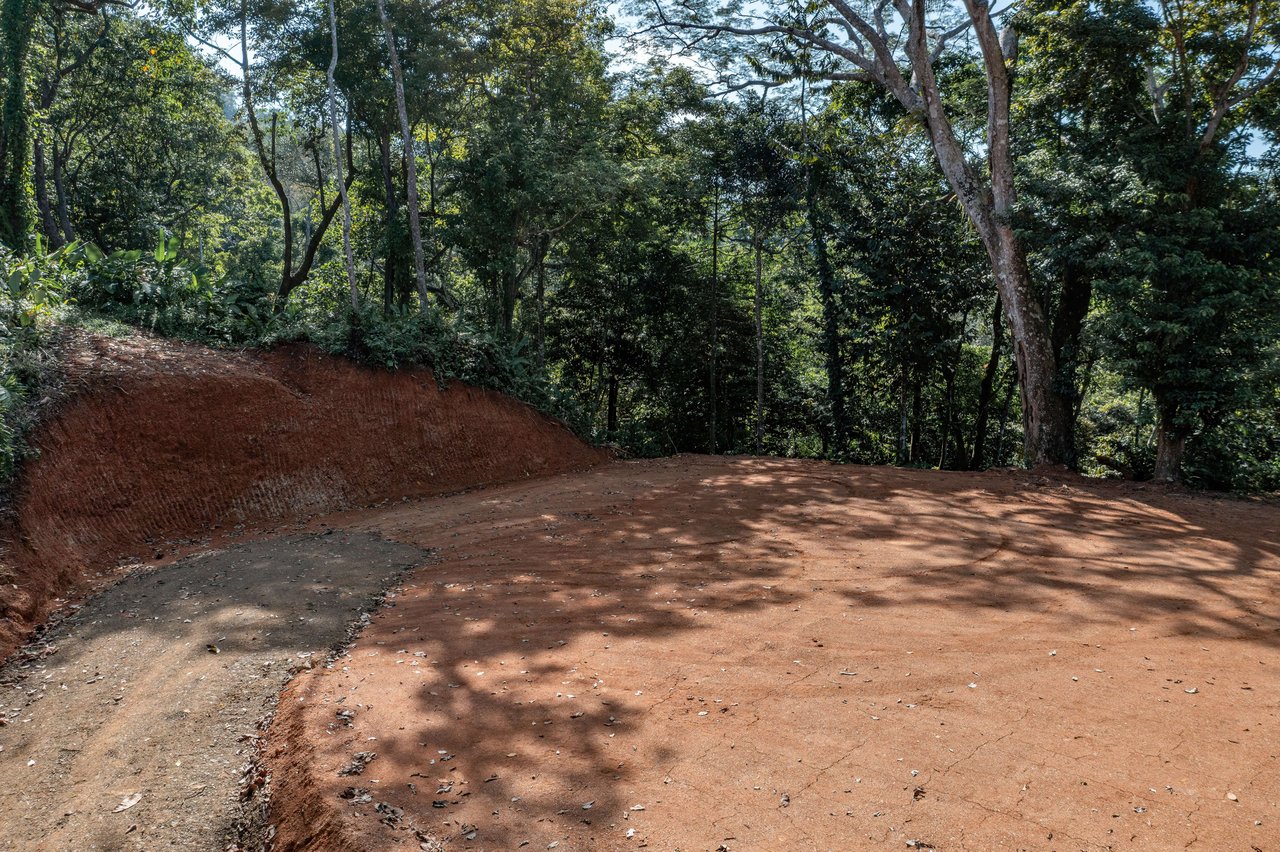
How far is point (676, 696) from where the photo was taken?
4137 mm

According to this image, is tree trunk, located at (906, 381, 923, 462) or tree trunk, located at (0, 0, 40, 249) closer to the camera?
tree trunk, located at (0, 0, 40, 249)

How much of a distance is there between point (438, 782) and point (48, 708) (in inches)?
109

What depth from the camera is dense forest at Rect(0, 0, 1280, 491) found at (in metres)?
10.7

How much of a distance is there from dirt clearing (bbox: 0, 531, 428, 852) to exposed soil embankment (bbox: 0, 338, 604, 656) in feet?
2.35

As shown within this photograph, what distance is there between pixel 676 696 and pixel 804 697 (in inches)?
28.4

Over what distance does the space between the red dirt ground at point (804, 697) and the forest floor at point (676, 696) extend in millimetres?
20

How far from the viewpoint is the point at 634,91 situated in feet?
54.0

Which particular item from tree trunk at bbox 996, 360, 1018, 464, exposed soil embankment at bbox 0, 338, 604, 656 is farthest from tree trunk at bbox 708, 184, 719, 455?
tree trunk at bbox 996, 360, 1018, 464

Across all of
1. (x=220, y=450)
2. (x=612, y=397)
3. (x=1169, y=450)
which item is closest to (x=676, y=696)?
(x=220, y=450)

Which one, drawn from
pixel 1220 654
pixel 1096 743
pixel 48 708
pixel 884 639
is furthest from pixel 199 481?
pixel 1220 654

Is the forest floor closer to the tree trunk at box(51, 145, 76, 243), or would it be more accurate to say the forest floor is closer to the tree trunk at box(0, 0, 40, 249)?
the tree trunk at box(0, 0, 40, 249)

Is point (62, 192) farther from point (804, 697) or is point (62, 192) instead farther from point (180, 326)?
point (804, 697)

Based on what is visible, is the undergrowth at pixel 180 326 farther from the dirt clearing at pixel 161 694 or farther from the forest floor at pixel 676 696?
the forest floor at pixel 676 696

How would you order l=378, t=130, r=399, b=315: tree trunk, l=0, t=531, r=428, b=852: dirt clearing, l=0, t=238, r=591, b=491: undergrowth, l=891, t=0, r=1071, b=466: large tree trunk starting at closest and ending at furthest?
l=0, t=531, r=428, b=852: dirt clearing < l=0, t=238, r=591, b=491: undergrowth < l=891, t=0, r=1071, b=466: large tree trunk < l=378, t=130, r=399, b=315: tree trunk
